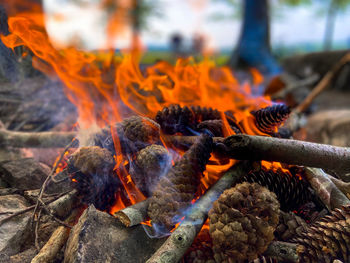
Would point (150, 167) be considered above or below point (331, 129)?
above

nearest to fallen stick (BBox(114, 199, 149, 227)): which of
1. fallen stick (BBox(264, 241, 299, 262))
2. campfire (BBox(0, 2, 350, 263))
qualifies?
campfire (BBox(0, 2, 350, 263))

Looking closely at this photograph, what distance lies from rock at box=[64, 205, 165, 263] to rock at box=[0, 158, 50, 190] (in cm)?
82

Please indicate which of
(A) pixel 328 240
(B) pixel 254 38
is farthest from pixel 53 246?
(B) pixel 254 38

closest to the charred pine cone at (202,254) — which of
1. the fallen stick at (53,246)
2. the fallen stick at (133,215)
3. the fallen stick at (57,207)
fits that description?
the fallen stick at (133,215)

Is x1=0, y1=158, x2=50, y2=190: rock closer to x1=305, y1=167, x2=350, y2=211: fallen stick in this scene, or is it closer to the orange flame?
the orange flame

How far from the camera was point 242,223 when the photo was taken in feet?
5.32

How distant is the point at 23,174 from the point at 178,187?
135cm

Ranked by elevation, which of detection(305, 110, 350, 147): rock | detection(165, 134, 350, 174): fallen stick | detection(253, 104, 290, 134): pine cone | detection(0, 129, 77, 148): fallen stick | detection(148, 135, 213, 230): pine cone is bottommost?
detection(305, 110, 350, 147): rock

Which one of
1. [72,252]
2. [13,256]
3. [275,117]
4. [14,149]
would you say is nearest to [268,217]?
[275,117]

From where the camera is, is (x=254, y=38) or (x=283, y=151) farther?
(x=254, y=38)

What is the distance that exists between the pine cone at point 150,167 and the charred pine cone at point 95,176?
0.17 m

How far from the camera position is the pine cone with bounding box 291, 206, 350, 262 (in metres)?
1.58

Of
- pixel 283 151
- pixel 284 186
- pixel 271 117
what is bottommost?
pixel 284 186

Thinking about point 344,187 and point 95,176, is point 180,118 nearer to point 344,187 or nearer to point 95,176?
point 95,176
